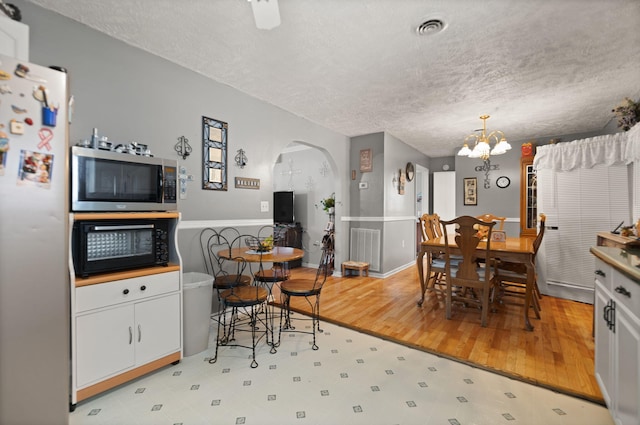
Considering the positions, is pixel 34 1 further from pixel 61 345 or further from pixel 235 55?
pixel 61 345

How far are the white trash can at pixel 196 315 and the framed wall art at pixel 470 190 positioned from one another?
5270mm

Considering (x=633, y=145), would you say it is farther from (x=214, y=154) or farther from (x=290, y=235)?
(x=290, y=235)

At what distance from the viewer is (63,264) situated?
147cm

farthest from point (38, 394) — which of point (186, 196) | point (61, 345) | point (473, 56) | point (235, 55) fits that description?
point (473, 56)

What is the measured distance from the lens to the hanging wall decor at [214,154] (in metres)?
2.95

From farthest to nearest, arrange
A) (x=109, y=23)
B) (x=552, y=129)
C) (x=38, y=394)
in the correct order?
(x=552, y=129)
(x=109, y=23)
(x=38, y=394)

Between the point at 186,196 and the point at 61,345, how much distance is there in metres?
1.58

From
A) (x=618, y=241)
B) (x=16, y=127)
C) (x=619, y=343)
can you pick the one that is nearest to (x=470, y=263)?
(x=618, y=241)

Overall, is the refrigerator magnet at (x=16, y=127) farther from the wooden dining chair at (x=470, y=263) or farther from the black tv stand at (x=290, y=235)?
the black tv stand at (x=290, y=235)

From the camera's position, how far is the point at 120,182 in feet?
6.51

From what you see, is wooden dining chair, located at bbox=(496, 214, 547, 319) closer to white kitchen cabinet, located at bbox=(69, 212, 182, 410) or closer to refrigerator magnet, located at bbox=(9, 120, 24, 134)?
white kitchen cabinet, located at bbox=(69, 212, 182, 410)

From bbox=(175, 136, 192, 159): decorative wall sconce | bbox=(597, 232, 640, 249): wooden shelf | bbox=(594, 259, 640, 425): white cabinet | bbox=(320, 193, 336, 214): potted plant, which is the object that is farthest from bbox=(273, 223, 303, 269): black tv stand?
bbox=(594, 259, 640, 425): white cabinet

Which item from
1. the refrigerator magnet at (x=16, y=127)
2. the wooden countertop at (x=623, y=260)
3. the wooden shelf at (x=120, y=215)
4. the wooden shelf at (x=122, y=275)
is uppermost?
the refrigerator magnet at (x=16, y=127)

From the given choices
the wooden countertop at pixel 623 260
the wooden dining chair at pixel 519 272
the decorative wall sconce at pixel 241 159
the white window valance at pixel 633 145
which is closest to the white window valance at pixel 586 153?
the white window valance at pixel 633 145
